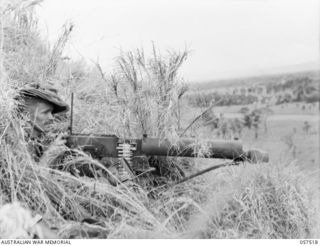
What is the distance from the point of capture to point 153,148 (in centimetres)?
476

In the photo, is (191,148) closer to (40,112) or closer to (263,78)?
(40,112)

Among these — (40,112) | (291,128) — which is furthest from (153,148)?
(291,128)

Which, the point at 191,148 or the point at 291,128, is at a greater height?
the point at 191,148

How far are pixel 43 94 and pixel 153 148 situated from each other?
0.88m

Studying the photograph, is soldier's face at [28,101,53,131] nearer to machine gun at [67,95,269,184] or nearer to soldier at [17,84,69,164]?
soldier at [17,84,69,164]

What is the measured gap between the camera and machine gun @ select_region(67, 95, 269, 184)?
4629mm

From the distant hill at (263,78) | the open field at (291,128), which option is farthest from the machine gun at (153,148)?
the distant hill at (263,78)

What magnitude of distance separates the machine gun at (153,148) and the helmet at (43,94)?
11.3 inches

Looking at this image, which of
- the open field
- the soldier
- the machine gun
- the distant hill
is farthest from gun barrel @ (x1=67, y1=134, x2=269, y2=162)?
the distant hill

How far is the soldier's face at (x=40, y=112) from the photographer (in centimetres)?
452

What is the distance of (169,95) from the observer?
516 cm

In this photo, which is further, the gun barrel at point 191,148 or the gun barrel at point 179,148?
the gun barrel at point 191,148

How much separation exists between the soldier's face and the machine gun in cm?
23

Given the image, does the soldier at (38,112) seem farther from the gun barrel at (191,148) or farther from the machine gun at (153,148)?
the gun barrel at (191,148)
